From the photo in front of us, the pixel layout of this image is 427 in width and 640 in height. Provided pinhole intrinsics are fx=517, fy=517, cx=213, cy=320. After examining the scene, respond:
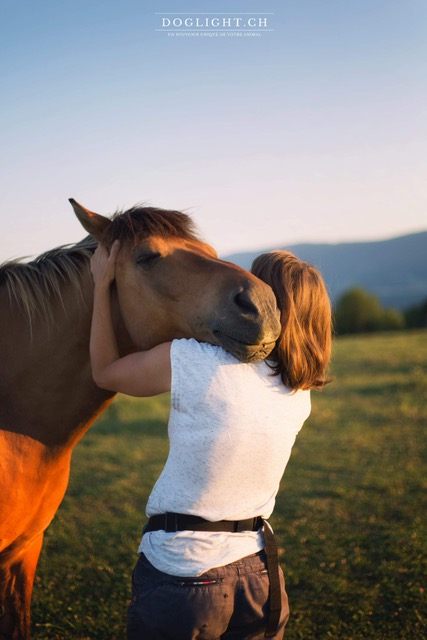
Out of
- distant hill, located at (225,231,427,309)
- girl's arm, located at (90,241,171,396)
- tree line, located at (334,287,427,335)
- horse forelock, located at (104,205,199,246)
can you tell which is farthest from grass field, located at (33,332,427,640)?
distant hill, located at (225,231,427,309)

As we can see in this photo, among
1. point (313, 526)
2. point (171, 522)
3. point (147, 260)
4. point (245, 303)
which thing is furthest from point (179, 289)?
point (313, 526)

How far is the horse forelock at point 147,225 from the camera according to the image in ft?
8.28

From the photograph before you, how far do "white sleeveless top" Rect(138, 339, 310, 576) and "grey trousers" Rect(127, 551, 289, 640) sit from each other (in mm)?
51

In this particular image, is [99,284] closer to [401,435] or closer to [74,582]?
[74,582]

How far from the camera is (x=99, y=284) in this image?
8.10 ft

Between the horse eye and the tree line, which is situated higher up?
the horse eye

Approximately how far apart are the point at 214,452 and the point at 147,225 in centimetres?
119

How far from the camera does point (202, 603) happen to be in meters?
1.90

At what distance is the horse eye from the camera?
2.46 m

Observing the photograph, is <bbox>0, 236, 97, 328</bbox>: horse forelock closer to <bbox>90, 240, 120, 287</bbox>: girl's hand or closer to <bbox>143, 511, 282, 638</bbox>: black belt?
<bbox>90, 240, 120, 287</bbox>: girl's hand

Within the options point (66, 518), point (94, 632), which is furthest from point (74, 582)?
point (66, 518)

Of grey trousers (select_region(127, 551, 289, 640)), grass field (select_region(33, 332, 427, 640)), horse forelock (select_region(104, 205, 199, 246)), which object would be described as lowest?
grass field (select_region(33, 332, 427, 640))

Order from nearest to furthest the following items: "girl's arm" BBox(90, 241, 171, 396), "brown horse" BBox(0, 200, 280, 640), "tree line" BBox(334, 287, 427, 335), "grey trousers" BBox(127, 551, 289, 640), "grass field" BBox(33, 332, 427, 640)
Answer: "grey trousers" BBox(127, 551, 289, 640) → "girl's arm" BBox(90, 241, 171, 396) → "brown horse" BBox(0, 200, 280, 640) → "grass field" BBox(33, 332, 427, 640) → "tree line" BBox(334, 287, 427, 335)

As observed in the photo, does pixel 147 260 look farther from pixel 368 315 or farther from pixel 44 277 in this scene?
pixel 368 315
